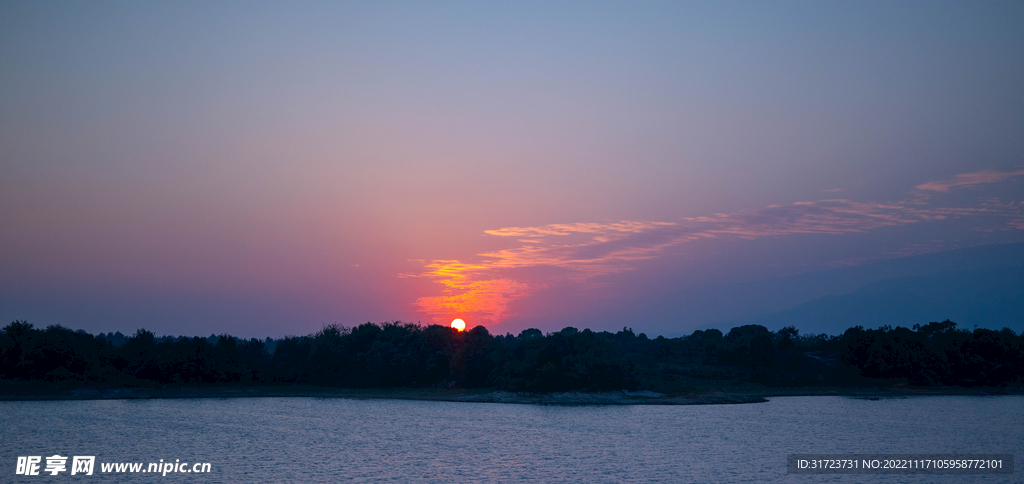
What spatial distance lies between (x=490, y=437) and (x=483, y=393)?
49256 mm

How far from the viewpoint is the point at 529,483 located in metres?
41.5

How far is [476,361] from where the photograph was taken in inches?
4660

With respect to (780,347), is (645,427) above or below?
below

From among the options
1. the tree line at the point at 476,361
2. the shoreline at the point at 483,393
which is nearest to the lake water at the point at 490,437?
the shoreline at the point at 483,393

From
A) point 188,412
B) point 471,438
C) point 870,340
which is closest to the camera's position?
point 471,438

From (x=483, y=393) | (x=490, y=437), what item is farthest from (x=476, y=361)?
(x=490, y=437)

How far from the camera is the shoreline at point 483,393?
9875 centimetres

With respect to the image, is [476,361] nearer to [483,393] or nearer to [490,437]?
[483,393]

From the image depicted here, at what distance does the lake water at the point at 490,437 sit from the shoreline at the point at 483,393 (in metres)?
6.32

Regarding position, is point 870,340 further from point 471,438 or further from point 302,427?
point 302,427

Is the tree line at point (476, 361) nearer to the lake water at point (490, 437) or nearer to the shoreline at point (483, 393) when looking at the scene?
the shoreline at point (483, 393)

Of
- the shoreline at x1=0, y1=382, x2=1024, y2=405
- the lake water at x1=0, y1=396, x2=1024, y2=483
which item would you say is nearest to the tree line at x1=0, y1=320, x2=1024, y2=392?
the shoreline at x1=0, y1=382, x2=1024, y2=405

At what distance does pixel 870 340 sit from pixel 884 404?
29.2m

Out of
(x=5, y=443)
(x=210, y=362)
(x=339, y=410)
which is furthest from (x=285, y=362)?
(x=5, y=443)
